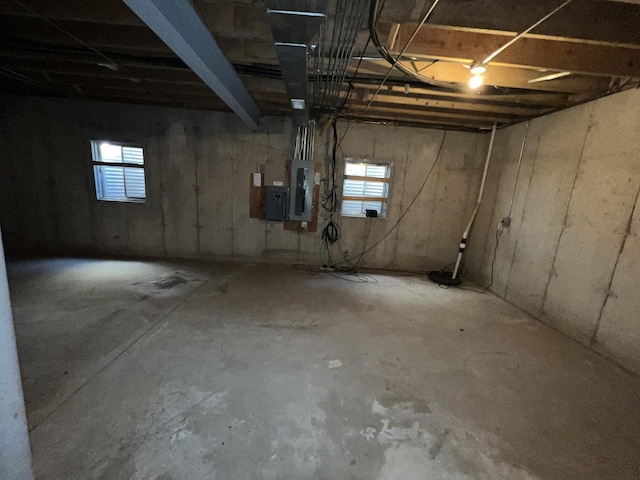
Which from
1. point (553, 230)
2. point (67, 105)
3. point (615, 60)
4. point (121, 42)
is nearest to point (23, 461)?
point (121, 42)

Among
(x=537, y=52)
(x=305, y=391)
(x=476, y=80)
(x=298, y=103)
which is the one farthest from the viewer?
(x=298, y=103)

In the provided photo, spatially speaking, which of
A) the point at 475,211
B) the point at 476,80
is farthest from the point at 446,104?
the point at 475,211

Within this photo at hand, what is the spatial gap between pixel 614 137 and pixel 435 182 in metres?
1.99

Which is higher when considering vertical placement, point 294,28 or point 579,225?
point 294,28

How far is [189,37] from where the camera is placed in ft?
4.86

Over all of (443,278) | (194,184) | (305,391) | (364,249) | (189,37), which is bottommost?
(305,391)

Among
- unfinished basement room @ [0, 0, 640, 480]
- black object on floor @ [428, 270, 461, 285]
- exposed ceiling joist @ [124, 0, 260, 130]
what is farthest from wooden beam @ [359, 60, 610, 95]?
black object on floor @ [428, 270, 461, 285]

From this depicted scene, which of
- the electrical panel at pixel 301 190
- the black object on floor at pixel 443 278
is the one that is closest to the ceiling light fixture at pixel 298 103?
the electrical panel at pixel 301 190

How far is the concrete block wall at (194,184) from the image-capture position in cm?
394

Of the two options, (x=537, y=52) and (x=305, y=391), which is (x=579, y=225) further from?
(x=305, y=391)

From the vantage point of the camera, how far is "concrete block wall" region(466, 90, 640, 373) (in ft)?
7.21

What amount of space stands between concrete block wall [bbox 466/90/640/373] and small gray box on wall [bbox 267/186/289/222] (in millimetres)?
3130

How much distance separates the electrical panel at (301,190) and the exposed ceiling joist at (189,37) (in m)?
1.60

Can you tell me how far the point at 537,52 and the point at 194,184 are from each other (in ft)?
14.0
